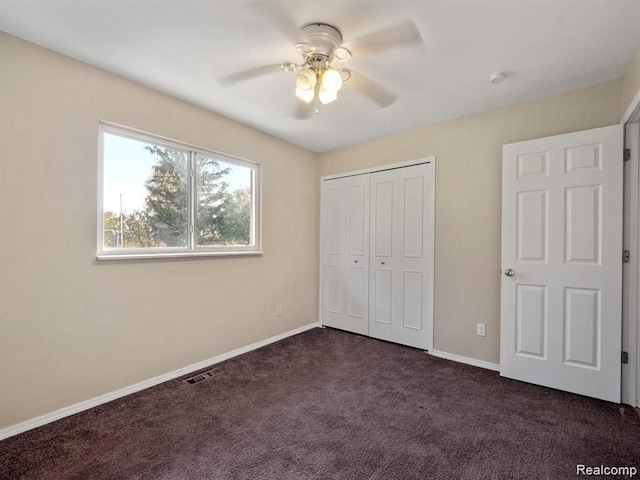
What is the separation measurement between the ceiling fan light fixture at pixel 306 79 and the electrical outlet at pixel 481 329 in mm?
2594

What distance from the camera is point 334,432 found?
1890mm

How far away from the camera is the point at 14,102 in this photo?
6.10ft

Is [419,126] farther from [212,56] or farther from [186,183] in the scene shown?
[186,183]

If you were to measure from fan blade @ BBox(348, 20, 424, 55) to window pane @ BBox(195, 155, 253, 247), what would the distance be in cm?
179

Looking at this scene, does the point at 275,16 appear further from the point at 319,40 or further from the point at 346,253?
the point at 346,253

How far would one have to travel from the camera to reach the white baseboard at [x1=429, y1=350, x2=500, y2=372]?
2803 mm

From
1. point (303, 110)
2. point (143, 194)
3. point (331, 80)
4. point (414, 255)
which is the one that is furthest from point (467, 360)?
point (143, 194)

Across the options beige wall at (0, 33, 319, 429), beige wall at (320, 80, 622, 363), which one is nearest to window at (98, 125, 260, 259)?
beige wall at (0, 33, 319, 429)

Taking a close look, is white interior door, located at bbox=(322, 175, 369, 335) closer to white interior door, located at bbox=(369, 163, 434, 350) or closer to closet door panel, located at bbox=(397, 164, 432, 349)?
white interior door, located at bbox=(369, 163, 434, 350)

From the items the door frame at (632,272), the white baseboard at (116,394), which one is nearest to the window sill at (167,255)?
the white baseboard at (116,394)

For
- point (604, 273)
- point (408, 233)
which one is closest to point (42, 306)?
point (408, 233)

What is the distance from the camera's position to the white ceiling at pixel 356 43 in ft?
5.30

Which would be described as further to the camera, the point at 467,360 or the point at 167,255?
the point at 467,360

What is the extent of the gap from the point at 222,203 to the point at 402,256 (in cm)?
207
